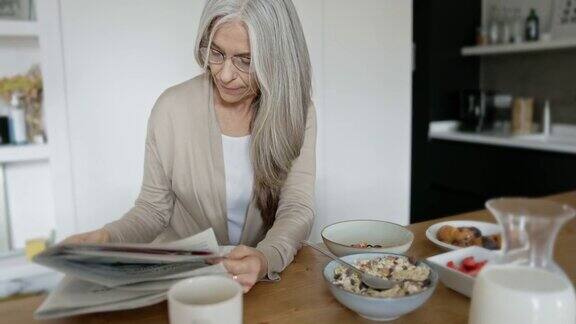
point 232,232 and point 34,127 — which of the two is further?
point 34,127

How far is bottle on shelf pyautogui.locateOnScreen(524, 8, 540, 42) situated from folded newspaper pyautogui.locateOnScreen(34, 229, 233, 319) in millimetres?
3131

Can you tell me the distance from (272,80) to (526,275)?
2.49 ft

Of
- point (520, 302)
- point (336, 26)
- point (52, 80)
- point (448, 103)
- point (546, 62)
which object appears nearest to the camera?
point (520, 302)

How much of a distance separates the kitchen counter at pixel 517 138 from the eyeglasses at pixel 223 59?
2124 mm

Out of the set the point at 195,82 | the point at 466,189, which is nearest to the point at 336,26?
the point at 195,82

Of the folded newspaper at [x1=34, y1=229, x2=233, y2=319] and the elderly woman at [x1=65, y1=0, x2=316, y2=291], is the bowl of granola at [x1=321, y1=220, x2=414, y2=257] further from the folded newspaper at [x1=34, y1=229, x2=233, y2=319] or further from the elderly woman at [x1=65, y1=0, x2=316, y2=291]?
the folded newspaper at [x1=34, y1=229, x2=233, y2=319]

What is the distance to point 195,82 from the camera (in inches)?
53.3

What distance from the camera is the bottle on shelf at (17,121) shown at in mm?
1965

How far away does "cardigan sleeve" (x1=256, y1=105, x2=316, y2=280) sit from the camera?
0.97 meters

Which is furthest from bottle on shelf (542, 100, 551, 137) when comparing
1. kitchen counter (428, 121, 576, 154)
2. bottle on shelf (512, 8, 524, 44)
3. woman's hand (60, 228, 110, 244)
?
woman's hand (60, 228, 110, 244)

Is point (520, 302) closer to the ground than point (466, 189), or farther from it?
farther from it

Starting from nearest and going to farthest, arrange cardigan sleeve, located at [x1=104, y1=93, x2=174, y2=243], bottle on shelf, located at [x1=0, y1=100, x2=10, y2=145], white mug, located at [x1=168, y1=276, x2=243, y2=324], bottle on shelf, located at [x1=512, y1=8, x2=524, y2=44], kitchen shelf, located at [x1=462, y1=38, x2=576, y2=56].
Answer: white mug, located at [x1=168, y1=276, x2=243, y2=324] → cardigan sleeve, located at [x1=104, y1=93, x2=174, y2=243] → bottle on shelf, located at [x1=0, y1=100, x2=10, y2=145] → kitchen shelf, located at [x1=462, y1=38, x2=576, y2=56] → bottle on shelf, located at [x1=512, y1=8, x2=524, y2=44]

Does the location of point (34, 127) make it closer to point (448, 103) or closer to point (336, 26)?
point (336, 26)

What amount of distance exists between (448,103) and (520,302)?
3249 mm
